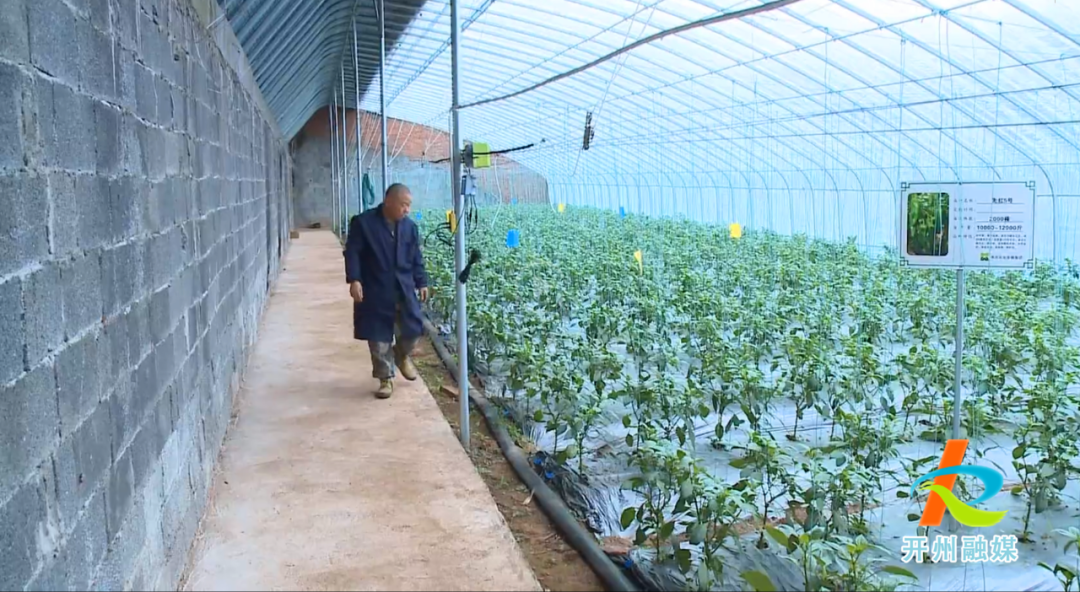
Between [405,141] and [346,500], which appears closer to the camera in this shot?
[346,500]

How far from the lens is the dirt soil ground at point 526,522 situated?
11.5 feet

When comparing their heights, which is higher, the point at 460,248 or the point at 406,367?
the point at 460,248

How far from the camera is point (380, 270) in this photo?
231 inches

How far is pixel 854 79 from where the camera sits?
41.4ft

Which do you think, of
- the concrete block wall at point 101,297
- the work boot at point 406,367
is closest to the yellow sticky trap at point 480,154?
the concrete block wall at point 101,297

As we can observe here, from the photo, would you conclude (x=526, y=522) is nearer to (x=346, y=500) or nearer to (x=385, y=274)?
(x=346, y=500)

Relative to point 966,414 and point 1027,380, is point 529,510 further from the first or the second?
point 1027,380

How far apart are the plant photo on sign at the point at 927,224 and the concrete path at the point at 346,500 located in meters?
2.41

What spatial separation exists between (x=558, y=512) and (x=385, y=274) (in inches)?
94.0

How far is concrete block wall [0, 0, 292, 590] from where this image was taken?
5.81 ft

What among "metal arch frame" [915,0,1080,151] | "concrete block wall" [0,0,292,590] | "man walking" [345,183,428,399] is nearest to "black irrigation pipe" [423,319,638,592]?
"man walking" [345,183,428,399]

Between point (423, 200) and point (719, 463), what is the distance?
88.8 feet

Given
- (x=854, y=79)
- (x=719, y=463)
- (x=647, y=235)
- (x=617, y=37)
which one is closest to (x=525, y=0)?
(x=617, y=37)

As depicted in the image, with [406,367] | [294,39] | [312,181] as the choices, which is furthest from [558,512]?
[312,181]
